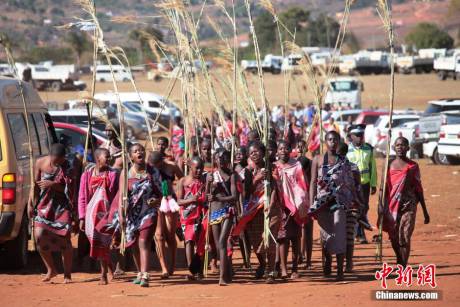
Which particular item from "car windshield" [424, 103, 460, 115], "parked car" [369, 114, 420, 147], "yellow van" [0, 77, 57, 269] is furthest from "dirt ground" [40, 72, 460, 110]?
"yellow van" [0, 77, 57, 269]

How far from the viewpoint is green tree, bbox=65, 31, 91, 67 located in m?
88.4

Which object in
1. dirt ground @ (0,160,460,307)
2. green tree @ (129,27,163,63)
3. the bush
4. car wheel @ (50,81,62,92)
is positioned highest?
green tree @ (129,27,163,63)

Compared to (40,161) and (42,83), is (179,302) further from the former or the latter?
(42,83)

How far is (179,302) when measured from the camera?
9.13 meters

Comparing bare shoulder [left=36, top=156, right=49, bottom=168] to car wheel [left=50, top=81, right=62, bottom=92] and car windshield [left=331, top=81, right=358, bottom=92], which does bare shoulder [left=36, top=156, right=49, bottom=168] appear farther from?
car wheel [left=50, top=81, right=62, bottom=92]

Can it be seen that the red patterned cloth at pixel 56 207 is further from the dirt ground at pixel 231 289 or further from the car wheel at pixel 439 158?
the car wheel at pixel 439 158

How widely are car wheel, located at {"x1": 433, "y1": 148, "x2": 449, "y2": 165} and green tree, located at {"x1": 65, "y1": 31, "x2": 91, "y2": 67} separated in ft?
213

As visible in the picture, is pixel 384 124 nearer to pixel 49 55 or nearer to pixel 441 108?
pixel 441 108

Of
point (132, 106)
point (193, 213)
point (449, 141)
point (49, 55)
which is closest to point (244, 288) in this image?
point (193, 213)

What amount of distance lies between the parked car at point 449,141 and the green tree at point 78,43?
216ft

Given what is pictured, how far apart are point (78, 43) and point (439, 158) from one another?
218 ft

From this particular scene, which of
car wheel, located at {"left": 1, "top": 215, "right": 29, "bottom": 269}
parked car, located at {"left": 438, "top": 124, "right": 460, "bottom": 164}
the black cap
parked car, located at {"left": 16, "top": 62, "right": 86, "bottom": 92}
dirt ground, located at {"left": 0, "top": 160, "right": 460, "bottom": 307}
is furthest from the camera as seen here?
parked car, located at {"left": 16, "top": 62, "right": 86, "bottom": 92}

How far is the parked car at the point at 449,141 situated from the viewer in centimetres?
2438

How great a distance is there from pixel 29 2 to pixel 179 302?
4613 inches
